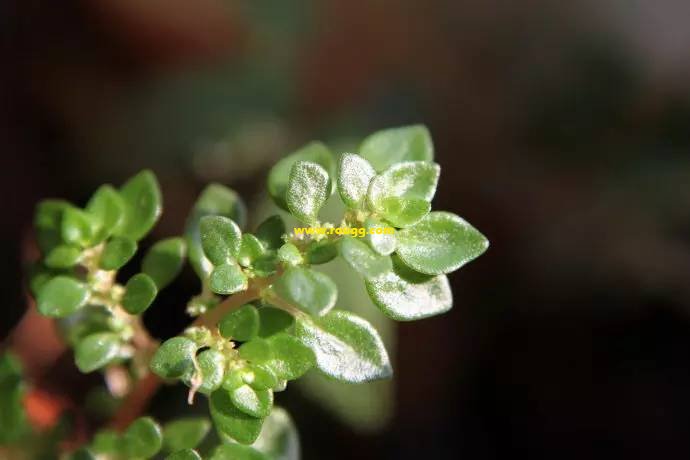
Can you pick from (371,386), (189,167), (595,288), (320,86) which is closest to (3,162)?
(189,167)

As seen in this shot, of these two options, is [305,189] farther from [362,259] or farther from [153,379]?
[153,379]

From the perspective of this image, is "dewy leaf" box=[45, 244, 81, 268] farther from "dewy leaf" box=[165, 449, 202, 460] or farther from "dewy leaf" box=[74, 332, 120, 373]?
"dewy leaf" box=[165, 449, 202, 460]

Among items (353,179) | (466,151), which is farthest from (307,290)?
(466,151)

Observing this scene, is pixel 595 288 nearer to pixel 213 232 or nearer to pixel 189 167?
pixel 189 167

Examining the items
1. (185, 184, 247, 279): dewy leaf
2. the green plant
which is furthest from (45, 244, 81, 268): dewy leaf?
(185, 184, 247, 279): dewy leaf

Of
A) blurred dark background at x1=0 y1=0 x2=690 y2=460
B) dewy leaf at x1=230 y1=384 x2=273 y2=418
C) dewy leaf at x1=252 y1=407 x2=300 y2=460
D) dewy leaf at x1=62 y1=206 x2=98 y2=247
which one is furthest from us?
blurred dark background at x1=0 y1=0 x2=690 y2=460

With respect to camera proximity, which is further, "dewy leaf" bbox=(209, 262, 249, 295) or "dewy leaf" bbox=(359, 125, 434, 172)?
"dewy leaf" bbox=(359, 125, 434, 172)
